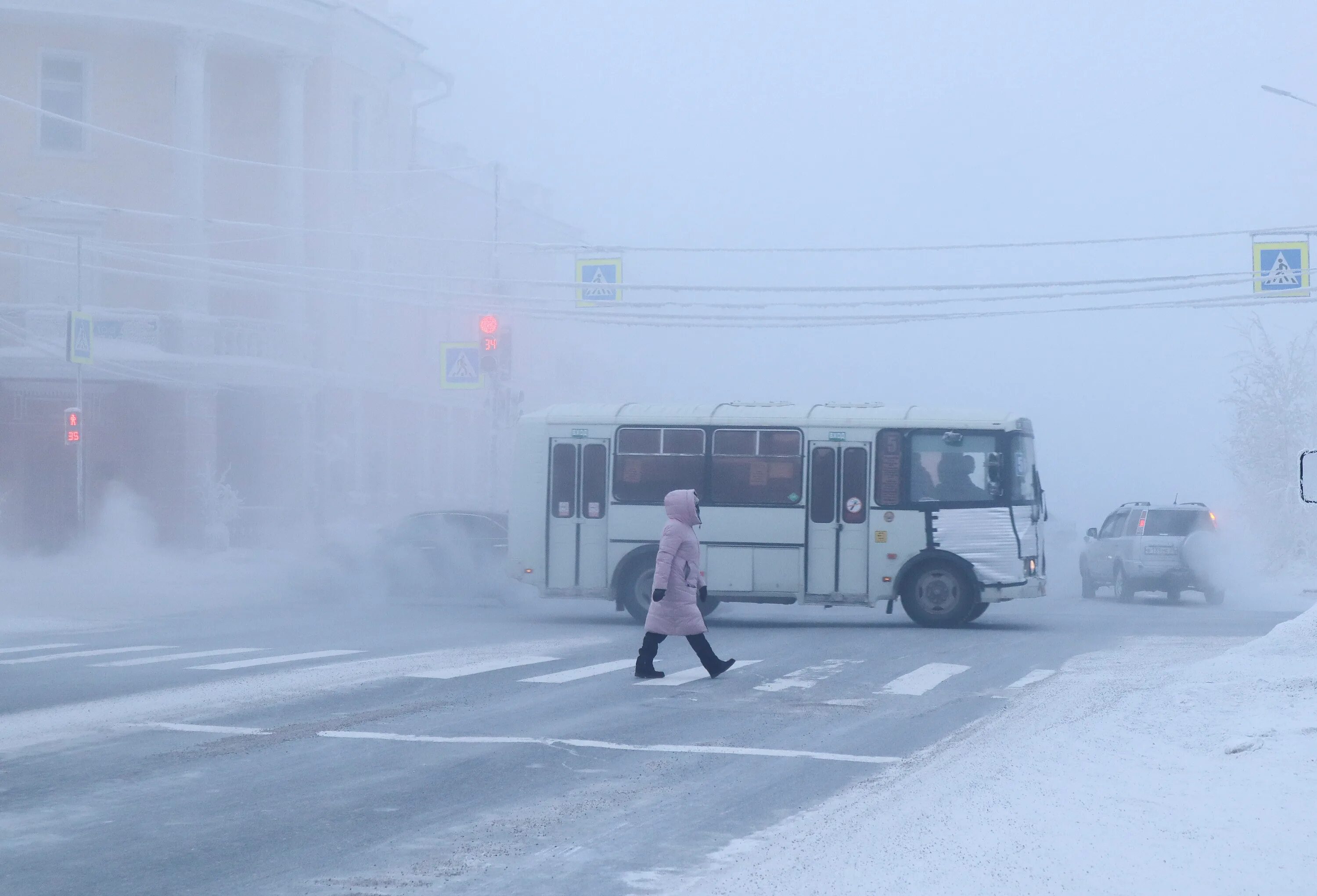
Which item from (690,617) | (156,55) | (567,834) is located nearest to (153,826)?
(567,834)

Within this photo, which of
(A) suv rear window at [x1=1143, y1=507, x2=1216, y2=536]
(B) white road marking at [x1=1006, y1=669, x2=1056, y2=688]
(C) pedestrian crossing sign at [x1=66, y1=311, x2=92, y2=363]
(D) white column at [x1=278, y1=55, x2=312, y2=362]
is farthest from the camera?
(D) white column at [x1=278, y1=55, x2=312, y2=362]

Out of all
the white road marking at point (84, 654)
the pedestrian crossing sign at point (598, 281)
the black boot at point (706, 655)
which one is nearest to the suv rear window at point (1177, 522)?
the pedestrian crossing sign at point (598, 281)

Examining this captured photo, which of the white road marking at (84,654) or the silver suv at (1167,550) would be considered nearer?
the white road marking at (84,654)

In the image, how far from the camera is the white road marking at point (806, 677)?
1332cm

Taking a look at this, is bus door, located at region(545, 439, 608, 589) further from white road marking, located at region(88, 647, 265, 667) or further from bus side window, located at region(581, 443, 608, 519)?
white road marking, located at region(88, 647, 265, 667)

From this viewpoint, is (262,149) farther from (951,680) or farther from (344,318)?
(951,680)

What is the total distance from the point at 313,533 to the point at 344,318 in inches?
298

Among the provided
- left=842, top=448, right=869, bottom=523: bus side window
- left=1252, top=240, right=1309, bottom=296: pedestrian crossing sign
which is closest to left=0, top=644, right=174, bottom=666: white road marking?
left=842, top=448, right=869, bottom=523: bus side window

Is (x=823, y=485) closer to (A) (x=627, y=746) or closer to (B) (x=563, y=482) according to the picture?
(B) (x=563, y=482)

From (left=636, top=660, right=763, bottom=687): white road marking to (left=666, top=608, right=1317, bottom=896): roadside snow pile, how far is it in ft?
11.9

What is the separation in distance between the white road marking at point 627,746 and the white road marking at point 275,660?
4.75m

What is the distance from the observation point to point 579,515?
2119 centimetres

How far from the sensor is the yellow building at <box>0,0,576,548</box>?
37500 mm

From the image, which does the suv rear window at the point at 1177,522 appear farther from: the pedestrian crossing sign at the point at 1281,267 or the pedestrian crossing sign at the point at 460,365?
the pedestrian crossing sign at the point at 460,365
